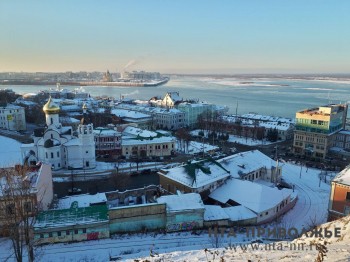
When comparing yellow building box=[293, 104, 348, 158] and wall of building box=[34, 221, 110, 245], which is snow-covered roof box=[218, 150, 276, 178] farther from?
yellow building box=[293, 104, 348, 158]

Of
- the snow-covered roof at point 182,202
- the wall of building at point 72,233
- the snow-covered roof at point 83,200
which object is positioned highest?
the snow-covered roof at point 182,202

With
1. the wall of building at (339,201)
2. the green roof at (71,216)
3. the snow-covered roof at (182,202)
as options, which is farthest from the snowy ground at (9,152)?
the wall of building at (339,201)

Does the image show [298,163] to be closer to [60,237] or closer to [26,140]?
[60,237]

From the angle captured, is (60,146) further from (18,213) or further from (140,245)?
(140,245)

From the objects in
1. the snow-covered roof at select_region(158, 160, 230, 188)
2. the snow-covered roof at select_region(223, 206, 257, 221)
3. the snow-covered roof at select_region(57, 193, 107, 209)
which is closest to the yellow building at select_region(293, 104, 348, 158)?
the snow-covered roof at select_region(158, 160, 230, 188)

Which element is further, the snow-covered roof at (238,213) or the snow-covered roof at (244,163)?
the snow-covered roof at (244,163)

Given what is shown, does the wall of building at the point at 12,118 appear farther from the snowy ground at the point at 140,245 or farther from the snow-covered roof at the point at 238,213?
the snow-covered roof at the point at 238,213

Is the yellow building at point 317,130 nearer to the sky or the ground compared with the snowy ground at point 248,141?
nearer to the sky

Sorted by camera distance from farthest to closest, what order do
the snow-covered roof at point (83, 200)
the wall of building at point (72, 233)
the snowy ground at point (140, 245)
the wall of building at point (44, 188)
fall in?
the snow-covered roof at point (83, 200) < the wall of building at point (44, 188) < the wall of building at point (72, 233) < the snowy ground at point (140, 245)
